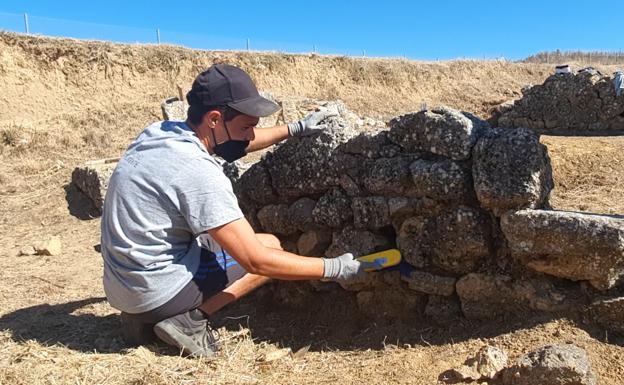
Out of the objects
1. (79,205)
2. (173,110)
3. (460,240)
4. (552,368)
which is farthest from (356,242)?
(173,110)

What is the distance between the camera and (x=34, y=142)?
37.3 feet

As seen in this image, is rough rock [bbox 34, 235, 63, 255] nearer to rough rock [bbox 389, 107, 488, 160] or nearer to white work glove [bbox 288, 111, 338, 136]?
white work glove [bbox 288, 111, 338, 136]

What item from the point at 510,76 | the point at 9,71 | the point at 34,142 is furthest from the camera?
the point at 510,76

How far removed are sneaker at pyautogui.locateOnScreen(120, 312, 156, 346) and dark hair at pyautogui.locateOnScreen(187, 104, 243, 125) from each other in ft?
3.61

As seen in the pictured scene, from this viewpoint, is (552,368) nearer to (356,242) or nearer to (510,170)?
(510,170)

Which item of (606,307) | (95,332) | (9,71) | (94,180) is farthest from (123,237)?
(9,71)

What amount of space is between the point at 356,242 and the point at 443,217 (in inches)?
22.5

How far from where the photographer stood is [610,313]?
262 centimetres

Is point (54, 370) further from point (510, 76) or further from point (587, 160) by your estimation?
point (510, 76)

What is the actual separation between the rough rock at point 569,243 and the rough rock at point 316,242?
1.15 metres

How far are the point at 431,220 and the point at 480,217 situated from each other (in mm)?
278

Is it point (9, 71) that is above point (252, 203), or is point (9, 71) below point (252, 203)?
above

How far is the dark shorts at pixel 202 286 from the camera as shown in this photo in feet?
9.11

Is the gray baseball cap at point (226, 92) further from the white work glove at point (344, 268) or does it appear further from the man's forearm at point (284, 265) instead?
the white work glove at point (344, 268)
